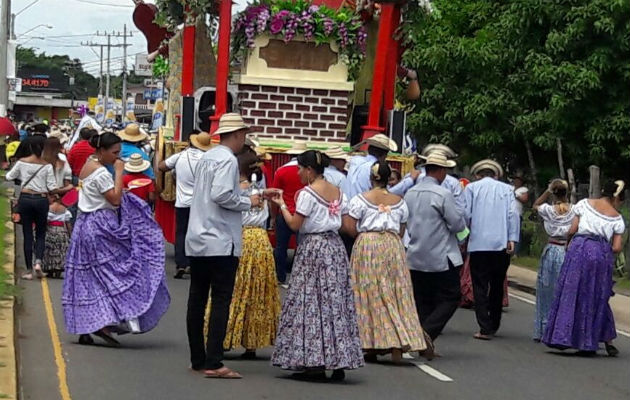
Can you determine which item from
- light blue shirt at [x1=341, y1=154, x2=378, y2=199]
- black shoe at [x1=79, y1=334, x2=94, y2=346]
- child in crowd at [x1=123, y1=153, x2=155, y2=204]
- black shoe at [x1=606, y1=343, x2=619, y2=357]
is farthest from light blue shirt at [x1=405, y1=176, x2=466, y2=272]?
child in crowd at [x1=123, y1=153, x2=155, y2=204]

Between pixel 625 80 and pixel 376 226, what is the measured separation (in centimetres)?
910

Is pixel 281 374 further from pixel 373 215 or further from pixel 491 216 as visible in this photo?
pixel 491 216

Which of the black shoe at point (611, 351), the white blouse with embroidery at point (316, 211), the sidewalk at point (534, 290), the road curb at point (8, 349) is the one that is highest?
the white blouse with embroidery at point (316, 211)

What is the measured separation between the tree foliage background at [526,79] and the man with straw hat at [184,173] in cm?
324

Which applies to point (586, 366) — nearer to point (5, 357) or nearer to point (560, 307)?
point (560, 307)

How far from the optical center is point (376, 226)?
1070 centimetres

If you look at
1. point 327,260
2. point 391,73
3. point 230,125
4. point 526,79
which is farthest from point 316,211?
point 526,79

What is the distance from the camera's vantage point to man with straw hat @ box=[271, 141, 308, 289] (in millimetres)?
15016

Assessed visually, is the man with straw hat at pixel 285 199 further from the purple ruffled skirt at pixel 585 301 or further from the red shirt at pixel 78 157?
the purple ruffled skirt at pixel 585 301

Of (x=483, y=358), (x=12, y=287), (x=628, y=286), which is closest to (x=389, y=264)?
(x=483, y=358)

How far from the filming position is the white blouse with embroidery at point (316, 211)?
977 centimetres

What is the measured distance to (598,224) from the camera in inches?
474

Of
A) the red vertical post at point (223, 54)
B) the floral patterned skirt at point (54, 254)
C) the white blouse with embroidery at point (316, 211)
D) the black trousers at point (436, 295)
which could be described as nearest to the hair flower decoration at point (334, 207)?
the white blouse with embroidery at point (316, 211)

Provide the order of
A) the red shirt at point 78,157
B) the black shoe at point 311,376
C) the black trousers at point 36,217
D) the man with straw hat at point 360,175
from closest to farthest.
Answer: the black shoe at point 311,376 < the man with straw hat at point 360,175 < the black trousers at point 36,217 < the red shirt at point 78,157
